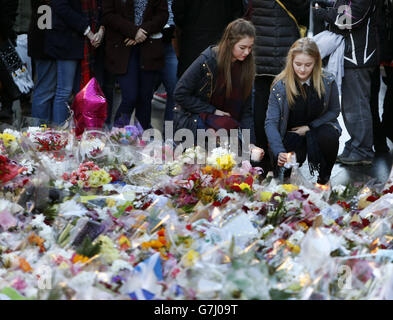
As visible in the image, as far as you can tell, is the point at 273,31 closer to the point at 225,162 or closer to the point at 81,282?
the point at 225,162

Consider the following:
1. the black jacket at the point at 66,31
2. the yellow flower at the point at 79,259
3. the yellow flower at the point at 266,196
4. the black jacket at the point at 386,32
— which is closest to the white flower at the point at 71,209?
the yellow flower at the point at 79,259

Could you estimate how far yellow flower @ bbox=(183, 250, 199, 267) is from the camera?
2301 millimetres

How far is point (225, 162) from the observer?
11.5ft

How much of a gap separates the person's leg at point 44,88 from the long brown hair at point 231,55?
1491 mm

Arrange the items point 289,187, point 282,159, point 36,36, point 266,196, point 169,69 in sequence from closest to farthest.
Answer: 1. point 266,196
2. point 289,187
3. point 282,159
4. point 36,36
5. point 169,69

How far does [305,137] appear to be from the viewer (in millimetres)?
4395

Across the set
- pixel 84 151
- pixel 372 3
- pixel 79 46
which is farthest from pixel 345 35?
pixel 84 151

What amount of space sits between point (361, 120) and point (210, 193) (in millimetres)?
2767

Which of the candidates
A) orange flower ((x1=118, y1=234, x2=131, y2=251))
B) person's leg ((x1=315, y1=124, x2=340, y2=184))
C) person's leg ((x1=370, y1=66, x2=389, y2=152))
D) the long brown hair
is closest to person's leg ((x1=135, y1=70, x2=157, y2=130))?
the long brown hair

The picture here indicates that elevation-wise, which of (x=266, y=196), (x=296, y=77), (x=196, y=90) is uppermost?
(x=296, y=77)

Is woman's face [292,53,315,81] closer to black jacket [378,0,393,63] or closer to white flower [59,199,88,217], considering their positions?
black jacket [378,0,393,63]

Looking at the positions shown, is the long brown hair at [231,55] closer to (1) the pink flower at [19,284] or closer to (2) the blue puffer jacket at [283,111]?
(2) the blue puffer jacket at [283,111]

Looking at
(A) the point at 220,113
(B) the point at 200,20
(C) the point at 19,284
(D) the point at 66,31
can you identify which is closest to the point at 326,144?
(A) the point at 220,113

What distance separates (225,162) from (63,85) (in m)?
2.24
